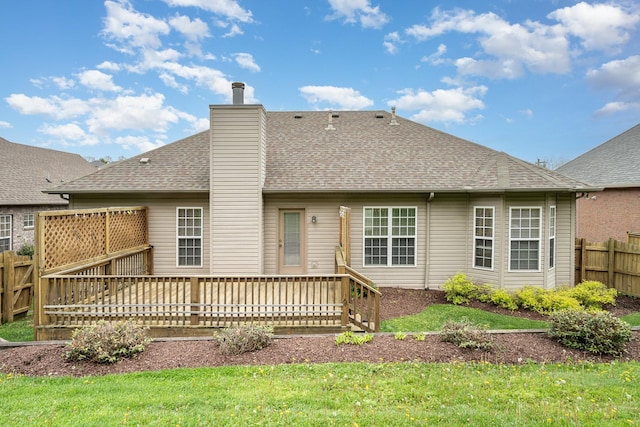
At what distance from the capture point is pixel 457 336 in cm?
523

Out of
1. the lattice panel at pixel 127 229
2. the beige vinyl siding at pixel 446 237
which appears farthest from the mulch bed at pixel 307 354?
the beige vinyl siding at pixel 446 237

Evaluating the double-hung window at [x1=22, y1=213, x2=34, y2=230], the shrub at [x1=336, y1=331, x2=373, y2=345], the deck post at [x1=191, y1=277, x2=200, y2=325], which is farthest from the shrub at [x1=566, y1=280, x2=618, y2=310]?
the double-hung window at [x1=22, y1=213, x2=34, y2=230]

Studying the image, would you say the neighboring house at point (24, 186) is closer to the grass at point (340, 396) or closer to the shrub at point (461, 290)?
the grass at point (340, 396)

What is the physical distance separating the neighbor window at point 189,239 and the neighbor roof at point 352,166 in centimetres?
85

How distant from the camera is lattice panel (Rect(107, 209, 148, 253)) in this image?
8.53 meters

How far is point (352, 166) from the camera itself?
11031mm

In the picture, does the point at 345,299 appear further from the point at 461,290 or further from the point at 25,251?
the point at 25,251

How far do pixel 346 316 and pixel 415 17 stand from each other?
45.9 ft

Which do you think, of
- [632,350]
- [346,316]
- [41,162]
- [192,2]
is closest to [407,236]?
[346,316]

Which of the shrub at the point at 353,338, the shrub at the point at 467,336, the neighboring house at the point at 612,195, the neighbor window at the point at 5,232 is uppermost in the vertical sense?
the neighboring house at the point at 612,195

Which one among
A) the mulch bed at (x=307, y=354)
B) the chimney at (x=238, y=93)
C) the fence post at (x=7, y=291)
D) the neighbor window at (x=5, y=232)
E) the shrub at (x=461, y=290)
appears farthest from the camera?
the neighbor window at (x=5, y=232)

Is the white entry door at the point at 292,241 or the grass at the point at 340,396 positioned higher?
the white entry door at the point at 292,241

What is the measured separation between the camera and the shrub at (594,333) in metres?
5.11

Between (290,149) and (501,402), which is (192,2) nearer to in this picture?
(290,149)
